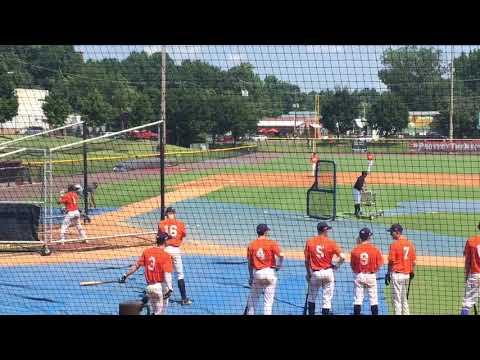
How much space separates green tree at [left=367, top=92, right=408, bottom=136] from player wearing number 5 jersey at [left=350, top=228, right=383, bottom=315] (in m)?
12.9

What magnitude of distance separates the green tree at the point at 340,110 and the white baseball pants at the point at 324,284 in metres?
9.51

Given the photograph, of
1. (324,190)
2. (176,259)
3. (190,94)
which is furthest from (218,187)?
(176,259)

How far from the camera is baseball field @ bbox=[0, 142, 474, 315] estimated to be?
492 inches

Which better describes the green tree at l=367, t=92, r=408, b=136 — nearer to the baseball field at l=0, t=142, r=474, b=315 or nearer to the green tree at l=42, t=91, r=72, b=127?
the baseball field at l=0, t=142, r=474, b=315

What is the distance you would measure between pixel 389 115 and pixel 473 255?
14.3 m

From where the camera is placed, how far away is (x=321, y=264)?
1021 cm

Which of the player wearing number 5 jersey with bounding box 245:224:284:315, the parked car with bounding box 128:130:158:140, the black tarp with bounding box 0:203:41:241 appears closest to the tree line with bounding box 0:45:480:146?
the parked car with bounding box 128:130:158:140

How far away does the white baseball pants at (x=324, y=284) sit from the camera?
10227 millimetres

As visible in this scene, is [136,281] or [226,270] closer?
[136,281]
